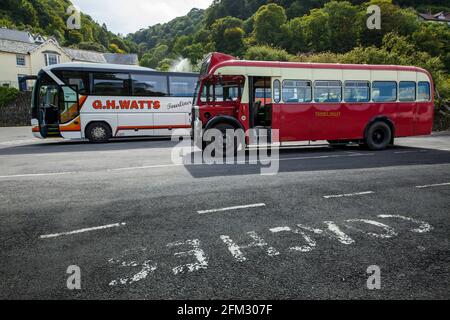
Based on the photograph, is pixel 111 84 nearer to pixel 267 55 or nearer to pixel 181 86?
pixel 181 86

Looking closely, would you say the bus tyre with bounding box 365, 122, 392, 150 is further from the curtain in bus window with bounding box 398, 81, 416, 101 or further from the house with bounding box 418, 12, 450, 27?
the house with bounding box 418, 12, 450, 27

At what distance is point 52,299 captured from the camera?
103 inches

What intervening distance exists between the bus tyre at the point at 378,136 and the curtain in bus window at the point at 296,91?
9.15 feet

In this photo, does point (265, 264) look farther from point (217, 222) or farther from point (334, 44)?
point (334, 44)

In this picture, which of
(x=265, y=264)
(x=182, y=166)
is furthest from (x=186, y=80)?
(x=265, y=264)

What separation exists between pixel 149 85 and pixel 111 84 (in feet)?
6.45

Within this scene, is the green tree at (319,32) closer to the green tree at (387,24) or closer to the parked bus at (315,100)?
the green tree at (387,24)

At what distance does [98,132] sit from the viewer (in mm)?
15547

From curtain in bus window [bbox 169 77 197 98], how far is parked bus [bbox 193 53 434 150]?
6280 mm

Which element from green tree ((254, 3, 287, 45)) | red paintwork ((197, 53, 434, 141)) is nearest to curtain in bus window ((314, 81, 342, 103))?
red paintwork ((197, 53, 434, 141))

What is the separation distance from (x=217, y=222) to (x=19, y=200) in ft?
12.3

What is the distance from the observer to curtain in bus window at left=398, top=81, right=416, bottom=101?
474 inches

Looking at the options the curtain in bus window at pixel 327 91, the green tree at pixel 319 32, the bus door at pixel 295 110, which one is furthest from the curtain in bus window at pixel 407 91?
the green tree at pixel 319 32

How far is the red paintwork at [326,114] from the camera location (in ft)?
34.7
